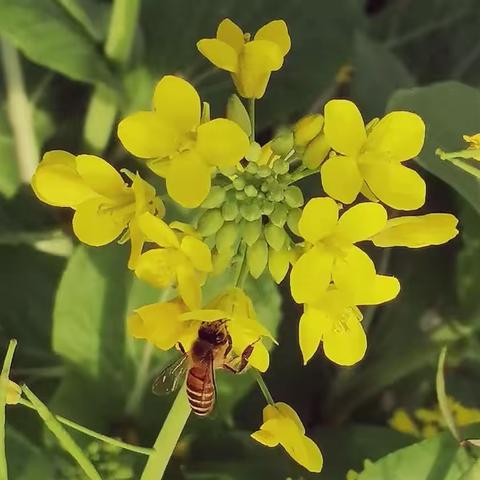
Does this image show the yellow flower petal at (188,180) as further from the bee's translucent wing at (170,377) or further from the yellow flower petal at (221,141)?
the bee's translucent wing at (170,377)

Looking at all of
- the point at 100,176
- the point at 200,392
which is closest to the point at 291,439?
the point at 200,392

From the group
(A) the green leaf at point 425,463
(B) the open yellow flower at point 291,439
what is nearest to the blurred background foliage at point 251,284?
(A) the green leaf at point 425,463

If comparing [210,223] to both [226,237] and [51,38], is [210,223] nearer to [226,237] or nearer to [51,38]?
[226,237]

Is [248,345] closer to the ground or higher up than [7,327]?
higher up

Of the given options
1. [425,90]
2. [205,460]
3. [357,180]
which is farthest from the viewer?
[205,460]

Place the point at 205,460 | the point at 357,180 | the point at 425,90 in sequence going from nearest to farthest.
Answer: the point at 357,180
the point at 425,90
the point at 205,460

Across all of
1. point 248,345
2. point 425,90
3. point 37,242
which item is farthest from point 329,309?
point 37,242

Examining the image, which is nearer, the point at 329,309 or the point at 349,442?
the point at 329,309

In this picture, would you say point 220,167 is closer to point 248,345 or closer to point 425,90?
point 248,345

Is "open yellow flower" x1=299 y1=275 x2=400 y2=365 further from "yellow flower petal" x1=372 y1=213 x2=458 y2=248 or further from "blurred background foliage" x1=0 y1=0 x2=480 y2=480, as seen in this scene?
"blurred background foliage" x1=0 y1=0 x2=480 y2=480
